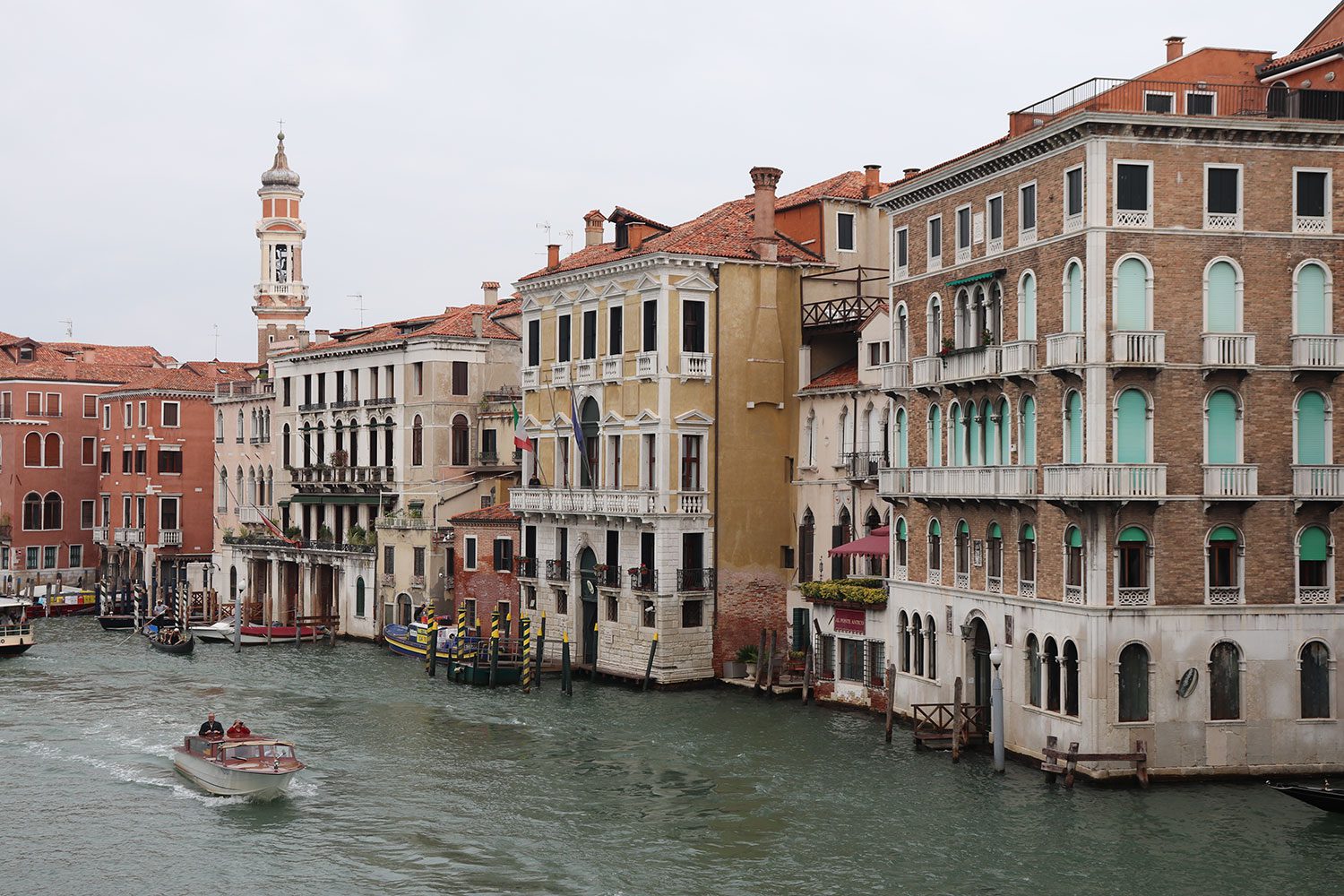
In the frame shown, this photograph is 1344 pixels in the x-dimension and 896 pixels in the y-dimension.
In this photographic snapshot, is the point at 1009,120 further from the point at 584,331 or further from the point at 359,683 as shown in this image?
the point at 359,683

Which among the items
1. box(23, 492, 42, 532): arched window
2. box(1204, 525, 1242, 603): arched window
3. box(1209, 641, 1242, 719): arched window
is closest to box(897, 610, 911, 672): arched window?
box(1209, 641, 1242, 719): arched window

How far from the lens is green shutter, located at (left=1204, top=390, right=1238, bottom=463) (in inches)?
1161

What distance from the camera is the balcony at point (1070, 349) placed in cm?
2927

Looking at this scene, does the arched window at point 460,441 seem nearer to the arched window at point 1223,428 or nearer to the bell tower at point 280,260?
the bell tower at point 280,260

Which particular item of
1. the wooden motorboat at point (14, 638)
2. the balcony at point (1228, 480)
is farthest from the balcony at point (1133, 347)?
the wooden motorboat at point (14, 638)

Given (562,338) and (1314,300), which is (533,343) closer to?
(562,338)

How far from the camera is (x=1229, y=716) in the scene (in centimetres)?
2927

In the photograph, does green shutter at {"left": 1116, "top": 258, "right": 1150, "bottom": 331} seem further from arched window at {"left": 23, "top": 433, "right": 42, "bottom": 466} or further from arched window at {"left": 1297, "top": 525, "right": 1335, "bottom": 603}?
arched window at {"left": 23, "top": 433, "right": 42, "bottom": 466}

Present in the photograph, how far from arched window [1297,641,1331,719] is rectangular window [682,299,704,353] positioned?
63.0ft

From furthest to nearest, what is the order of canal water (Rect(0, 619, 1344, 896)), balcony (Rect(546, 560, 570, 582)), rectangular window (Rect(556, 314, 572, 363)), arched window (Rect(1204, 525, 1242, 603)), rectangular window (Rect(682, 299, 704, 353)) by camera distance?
rectangular window (Rect(556, 314, 572, 363)), balcony (Rect(546, 560, 570, 582)), rectangular window (Rect(682, 299, 704, 353)), arched window (Rect(1204, 525, 1242, 603)), canal water (Rect(0, 619, 1344, 896))

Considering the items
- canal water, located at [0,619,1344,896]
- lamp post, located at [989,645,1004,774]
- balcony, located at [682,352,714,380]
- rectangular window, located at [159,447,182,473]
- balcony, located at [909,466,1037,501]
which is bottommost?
canal water, located at [0,619,1344,896]

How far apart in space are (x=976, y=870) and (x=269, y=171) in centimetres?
6616

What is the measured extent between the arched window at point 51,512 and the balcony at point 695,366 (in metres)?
46.8

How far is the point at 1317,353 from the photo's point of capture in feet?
96.9
